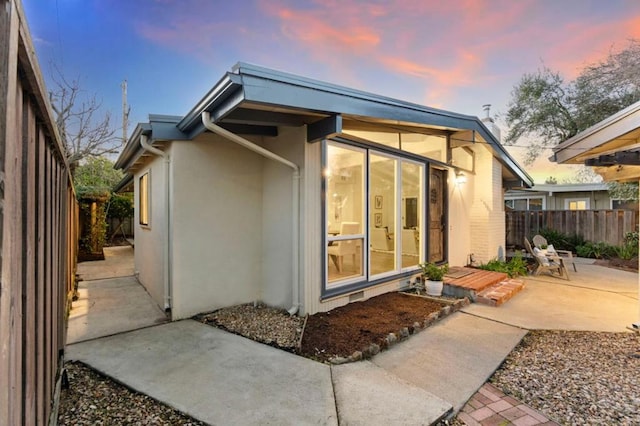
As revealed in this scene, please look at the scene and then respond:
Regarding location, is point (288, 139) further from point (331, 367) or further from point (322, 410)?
point (322, 410)

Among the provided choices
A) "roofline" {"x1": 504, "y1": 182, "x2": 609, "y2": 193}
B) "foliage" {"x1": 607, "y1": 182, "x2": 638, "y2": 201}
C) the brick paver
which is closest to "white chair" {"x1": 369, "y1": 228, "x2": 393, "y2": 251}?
Answer: the brick paver

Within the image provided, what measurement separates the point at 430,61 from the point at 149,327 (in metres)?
8.95

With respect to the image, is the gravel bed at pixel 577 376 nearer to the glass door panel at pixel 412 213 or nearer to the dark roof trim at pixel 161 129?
the glass door panel at pixel 412 213

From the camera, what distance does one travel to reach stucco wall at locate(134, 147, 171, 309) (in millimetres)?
5242

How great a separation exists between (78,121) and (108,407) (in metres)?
11.2

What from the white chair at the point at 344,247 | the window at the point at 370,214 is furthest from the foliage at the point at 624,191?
the white chair at the point at 344,247

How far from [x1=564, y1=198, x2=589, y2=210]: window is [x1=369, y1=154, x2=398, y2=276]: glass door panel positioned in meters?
14.9

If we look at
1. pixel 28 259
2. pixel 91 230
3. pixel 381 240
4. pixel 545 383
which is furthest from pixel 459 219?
pixel 91 230

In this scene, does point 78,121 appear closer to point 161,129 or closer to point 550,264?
point 161,129

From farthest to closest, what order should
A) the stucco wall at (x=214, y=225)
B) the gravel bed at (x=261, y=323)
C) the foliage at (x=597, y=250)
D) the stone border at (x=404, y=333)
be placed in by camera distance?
the foliage at (x=597, y=250)
the stucco wall at (x=214, y=225)
the gravel bed at (x=261, y=323)
the stone border at (x=404, y=333)

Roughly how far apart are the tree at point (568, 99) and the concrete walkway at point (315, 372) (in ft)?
33.0

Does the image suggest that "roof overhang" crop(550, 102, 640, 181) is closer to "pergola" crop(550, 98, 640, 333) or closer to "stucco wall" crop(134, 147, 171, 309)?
"pergola" crop(550, 98, 640, 333)

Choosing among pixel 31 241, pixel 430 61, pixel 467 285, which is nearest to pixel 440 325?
pixel 467 285

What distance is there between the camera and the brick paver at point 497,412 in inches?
99.0
